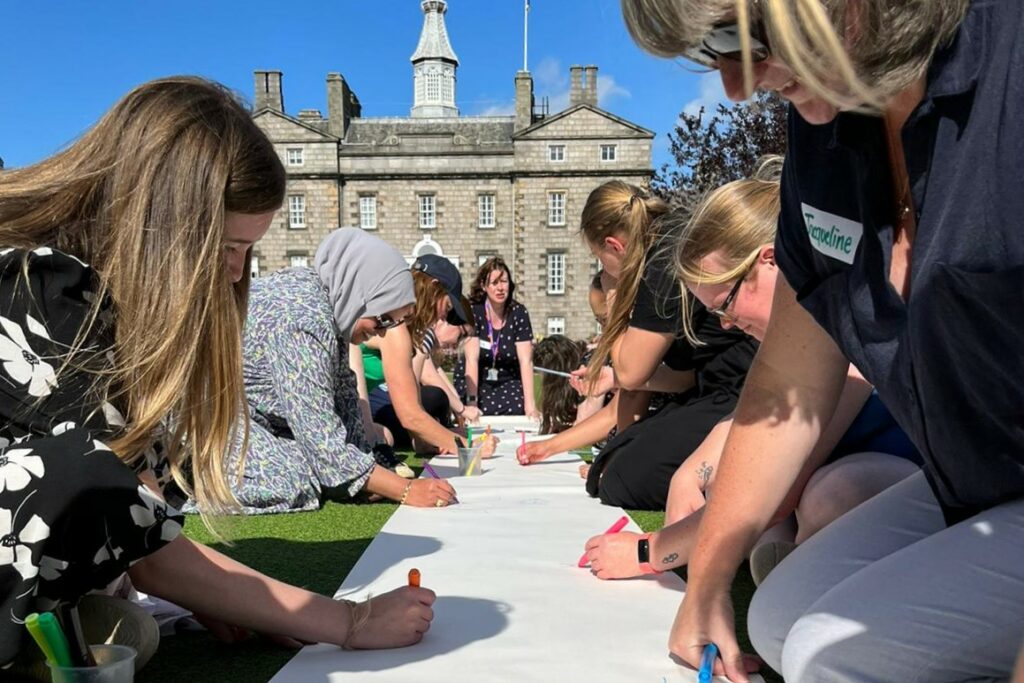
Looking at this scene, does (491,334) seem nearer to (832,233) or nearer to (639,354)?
(639,354)

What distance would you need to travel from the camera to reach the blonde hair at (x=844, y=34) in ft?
3.10

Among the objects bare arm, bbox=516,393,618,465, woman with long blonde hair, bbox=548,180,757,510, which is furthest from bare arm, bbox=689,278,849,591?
bare arm, bbox=516,393,618,465

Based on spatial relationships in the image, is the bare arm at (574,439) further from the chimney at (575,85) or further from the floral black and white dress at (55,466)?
the chimney at (575,85)

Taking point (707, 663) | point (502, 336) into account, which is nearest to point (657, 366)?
point (707, 663)

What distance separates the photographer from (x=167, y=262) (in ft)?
4.56

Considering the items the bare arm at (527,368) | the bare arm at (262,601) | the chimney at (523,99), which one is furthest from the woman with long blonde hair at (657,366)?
the chimney at (523,99)

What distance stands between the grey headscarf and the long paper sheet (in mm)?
806

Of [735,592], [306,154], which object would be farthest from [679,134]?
[306,154]

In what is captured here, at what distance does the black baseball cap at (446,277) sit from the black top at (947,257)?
350 cm

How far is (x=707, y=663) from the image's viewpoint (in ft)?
4.74

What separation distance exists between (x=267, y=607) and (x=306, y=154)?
34.0 m

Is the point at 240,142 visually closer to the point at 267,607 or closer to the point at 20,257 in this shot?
the point at 20,257

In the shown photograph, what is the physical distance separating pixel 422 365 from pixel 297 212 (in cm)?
2956

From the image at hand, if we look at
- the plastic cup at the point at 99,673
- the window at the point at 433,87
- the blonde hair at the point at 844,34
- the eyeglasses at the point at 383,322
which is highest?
the window at the point at 433,87
